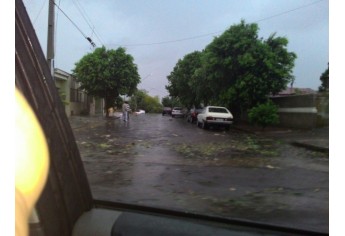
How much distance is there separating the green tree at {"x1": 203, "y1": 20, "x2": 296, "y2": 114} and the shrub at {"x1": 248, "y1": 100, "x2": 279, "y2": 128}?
0.9 inches

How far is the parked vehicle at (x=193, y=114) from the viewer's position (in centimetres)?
178

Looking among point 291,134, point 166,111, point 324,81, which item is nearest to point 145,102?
point 166,111

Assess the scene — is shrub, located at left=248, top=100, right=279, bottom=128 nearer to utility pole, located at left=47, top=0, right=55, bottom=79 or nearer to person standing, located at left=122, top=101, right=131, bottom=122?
person standing, located at left=122, top=101, right=131, bottom=122

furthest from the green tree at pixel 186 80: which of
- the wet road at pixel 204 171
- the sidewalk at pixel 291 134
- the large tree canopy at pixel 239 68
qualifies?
the sidewalk at pixel 291 134

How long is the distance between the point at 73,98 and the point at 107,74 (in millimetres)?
181

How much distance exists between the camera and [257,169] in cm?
186

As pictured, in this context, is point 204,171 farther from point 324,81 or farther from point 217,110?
point 324,81

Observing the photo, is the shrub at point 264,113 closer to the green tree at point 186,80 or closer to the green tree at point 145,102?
the green tree at point 186,80

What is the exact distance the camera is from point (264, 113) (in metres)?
1.52

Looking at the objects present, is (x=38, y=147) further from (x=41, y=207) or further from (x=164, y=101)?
(x=164, y=101)

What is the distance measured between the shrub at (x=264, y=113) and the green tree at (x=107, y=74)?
47 cm

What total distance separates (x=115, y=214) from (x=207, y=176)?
1.62 feet

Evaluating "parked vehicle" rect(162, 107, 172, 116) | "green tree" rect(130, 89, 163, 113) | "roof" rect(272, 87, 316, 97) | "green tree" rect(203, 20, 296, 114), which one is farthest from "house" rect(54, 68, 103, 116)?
"roof" rect(272, 87, 316, 97)

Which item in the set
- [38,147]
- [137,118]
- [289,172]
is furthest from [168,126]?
[38,147]
